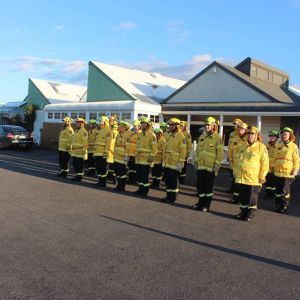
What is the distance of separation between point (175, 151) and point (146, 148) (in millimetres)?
1164

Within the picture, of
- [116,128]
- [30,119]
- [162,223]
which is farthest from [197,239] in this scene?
[30,119]

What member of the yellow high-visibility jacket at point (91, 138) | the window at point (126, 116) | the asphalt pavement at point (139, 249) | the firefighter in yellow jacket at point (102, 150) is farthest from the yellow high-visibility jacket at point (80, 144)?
the window at point (126, 116)

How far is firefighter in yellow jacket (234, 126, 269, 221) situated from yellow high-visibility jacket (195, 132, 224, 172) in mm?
862

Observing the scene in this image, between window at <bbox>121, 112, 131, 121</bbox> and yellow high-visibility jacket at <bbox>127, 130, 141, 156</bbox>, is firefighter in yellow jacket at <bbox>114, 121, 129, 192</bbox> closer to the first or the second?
yellow high-visibility jacket at <bbox>127, 130, 141, 156</bbox>

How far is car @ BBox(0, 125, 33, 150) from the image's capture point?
2448 cm

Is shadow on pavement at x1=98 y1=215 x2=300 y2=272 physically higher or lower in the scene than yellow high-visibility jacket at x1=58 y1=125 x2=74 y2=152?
lower

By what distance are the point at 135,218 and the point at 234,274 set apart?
10.5 ft

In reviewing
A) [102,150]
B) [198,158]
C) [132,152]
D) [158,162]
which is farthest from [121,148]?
[198,158]

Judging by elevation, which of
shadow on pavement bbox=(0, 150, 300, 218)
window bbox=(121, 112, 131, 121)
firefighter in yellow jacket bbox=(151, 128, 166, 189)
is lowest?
shadow on pavement bbox=(0, 150, 300, 218)

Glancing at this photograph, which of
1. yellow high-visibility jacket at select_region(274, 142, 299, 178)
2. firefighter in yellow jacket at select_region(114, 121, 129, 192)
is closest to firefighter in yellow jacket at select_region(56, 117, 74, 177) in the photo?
firefighter in yellow jacket at select_region(114, 121, 129, 192)

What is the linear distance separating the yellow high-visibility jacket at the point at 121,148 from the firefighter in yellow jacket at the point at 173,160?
183cm

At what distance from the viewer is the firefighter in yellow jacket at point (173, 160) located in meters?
10.3

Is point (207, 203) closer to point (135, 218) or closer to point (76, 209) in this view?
point (135, 218)

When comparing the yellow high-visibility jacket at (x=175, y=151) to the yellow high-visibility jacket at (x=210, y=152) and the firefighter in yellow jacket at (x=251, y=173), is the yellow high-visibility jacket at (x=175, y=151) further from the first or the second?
the firefighter in yellow jacket at (x=251, y=173)
